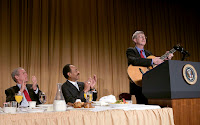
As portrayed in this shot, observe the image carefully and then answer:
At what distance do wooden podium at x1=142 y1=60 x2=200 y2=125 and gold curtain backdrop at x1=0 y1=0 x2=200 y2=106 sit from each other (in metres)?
3.89

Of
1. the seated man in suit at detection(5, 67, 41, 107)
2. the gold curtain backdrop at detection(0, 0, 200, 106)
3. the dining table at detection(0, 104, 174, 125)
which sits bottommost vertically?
the dining table at detection(0, 104, 174, 125)

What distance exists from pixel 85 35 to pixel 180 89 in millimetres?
4380

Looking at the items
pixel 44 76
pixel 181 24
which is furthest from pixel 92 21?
pixel 181 24

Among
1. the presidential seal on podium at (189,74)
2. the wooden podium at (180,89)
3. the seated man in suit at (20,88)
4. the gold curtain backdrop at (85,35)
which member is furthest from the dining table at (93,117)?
the gold curtain backdrop at (85,35)

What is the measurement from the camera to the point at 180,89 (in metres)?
1.42

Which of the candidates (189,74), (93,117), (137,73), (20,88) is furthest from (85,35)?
(93,117)

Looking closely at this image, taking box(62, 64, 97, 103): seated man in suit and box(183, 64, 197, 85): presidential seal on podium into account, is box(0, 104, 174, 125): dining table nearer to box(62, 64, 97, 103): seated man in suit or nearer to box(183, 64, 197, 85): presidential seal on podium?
box(183, 64, 197, 85): presidential seal on podium

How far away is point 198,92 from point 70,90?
4.64 ft

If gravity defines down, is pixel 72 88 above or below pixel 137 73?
below

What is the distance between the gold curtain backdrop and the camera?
190 inches

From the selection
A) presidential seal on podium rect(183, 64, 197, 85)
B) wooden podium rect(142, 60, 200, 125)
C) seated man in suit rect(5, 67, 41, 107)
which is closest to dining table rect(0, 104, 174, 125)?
wooden podium rect(142, 60, 200, 125)

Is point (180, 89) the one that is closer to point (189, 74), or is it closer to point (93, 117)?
point (189, 74)

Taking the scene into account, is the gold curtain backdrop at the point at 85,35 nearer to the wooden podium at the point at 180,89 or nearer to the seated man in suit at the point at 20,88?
the seated man in suit at the point at 20,88

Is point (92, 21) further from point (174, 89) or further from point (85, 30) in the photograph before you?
point (174, 89)
